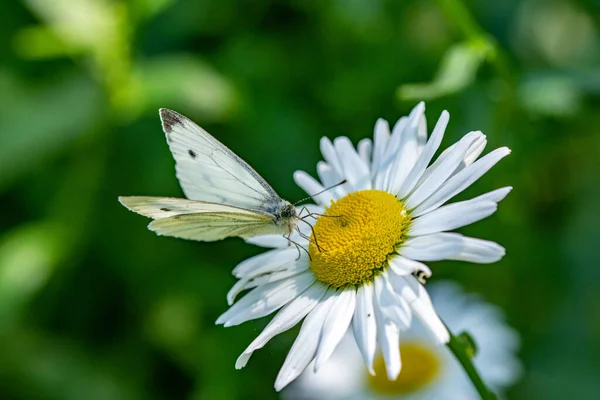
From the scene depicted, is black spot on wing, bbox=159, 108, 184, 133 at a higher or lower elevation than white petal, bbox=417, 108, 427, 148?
higher

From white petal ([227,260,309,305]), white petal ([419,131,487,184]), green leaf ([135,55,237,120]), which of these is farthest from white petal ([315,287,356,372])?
green leaf ([135,55,237,120])

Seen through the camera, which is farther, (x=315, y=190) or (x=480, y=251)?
(x=315, y=190)

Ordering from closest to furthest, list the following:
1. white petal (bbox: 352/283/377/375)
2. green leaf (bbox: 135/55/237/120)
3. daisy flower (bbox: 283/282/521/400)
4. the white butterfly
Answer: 1. white petal (bbox: 352/283/377/375)
2. the white butterfly
3. daisy flower (bbox: 283/282/521/400)
4. green leaf (bbox: 135/55/237/120)

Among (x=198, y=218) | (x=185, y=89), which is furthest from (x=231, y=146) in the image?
(x=198, y=218)

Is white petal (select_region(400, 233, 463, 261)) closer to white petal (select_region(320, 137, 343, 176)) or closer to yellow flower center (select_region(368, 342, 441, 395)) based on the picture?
white petal (select_region(320, 137, 343, 176))

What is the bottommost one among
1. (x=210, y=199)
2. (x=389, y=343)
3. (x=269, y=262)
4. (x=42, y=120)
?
(x=389, y=343)

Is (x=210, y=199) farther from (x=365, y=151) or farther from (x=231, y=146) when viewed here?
(x=231, y=146)

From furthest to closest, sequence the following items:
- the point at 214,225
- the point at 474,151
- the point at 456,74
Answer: the point at 456,74, the point at 214,225, the point at 474,151

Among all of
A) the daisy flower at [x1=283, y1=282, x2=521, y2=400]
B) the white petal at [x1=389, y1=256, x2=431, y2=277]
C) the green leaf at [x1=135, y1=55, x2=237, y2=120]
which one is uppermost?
the green leaf at [x1=135, y1=55, x2=237, y2=120]

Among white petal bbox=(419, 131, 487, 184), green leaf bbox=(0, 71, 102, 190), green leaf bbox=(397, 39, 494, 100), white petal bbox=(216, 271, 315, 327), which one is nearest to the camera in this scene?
white petal bbox=(419, 131, 487, 184)
